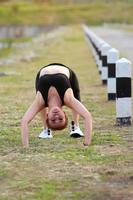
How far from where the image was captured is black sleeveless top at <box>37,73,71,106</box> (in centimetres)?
788

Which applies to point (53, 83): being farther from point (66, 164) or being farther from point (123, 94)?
point (123, 94)

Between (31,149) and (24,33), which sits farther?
(24,33)

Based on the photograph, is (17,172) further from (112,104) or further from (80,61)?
(80,61)

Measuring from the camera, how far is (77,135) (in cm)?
870

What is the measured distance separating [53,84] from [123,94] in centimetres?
218

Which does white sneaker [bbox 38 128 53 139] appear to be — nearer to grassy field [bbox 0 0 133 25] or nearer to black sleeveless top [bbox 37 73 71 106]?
black sleeveless top [bbox 37 73 71 106]

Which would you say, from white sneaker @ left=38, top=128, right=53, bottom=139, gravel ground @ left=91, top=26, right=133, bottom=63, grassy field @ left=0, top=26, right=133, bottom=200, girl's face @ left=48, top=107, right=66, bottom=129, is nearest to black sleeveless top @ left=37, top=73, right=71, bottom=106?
girl's face @ left=48, top=107, right=66, bottom=129

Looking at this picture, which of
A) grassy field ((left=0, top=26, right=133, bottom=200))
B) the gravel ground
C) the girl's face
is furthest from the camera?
the gravel ground

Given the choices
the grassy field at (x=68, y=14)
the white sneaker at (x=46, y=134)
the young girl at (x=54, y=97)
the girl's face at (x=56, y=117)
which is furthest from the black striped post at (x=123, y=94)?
the grassy field at (x=68, y=14)

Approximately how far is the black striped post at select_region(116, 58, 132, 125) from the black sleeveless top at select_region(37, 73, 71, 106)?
1977mm

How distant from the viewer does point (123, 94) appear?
9859 millimetres

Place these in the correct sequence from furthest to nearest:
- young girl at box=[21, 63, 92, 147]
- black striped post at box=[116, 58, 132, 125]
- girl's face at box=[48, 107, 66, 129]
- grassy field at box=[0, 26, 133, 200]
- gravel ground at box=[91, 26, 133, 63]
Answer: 1. gravel ground at box=[91, 26, 133, 63]
2. black striped post at box=[116, 58, 132, 125]
3. young girl at box=[21, 63, 92, 147]
4. girl's face at box=[48, 107, 66, 129]
5. grassy field at box=[0, 26, 133, 200]

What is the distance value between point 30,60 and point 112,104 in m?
16.3

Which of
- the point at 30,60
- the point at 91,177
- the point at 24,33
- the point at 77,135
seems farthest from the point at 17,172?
the point at 24,33
